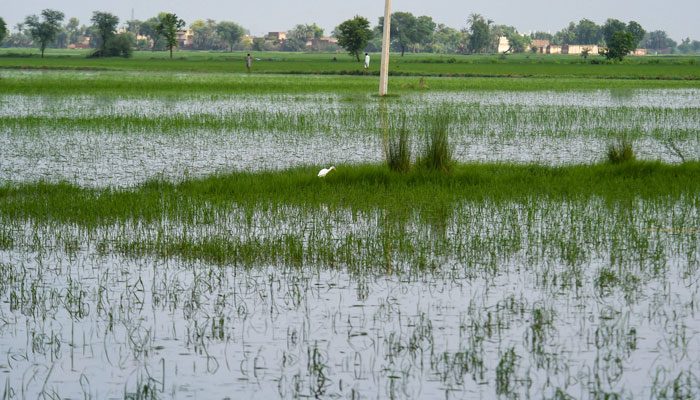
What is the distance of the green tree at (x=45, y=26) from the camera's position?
373ft

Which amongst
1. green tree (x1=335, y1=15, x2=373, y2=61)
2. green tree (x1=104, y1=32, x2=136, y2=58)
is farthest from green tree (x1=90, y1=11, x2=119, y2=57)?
green tree (x1=335, y1=15, x2=373, y2=61)

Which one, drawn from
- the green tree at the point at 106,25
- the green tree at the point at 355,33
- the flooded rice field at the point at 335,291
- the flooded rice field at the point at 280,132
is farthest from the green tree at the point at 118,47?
the flooded rice field at the point at 335,291

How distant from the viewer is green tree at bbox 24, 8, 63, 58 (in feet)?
373

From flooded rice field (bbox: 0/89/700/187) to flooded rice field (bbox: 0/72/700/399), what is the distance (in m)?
0.56

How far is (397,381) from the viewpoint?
16.9 ft

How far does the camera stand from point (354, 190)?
11930 mm

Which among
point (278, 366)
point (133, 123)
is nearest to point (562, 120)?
point (133, 123)

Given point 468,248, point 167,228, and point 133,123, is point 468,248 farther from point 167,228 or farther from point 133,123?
point 133,123

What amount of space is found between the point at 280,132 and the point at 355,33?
6121cm

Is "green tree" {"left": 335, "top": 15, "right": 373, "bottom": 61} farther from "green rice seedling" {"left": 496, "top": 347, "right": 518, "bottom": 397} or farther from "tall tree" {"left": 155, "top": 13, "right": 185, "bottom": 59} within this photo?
"green rice seedling" {"left": 496, "top": 347, "right": 518, "bottom": 397}

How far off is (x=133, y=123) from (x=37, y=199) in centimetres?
1191

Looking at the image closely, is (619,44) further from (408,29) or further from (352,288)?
(408,29)

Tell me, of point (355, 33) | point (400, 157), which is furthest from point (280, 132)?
point (355, 33)

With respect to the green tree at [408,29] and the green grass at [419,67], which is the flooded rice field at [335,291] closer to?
the green grass at [419,67]
